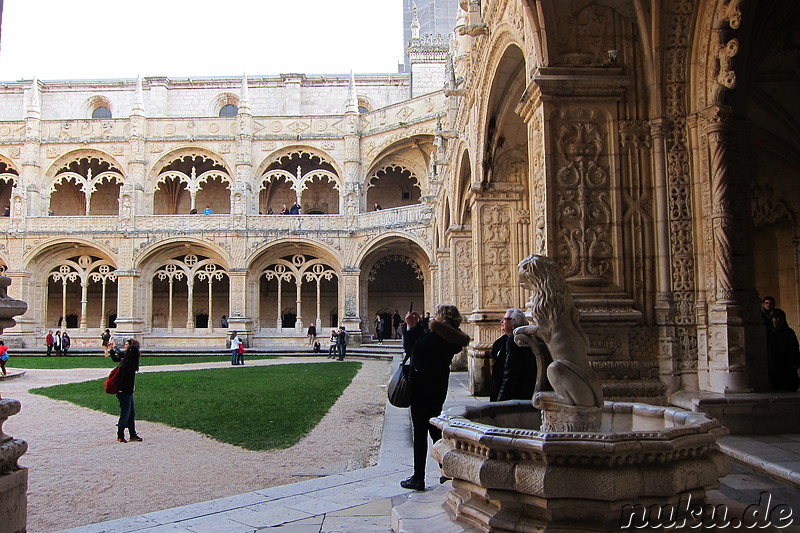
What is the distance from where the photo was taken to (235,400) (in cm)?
1156

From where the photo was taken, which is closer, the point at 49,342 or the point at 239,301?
the point at 49,342

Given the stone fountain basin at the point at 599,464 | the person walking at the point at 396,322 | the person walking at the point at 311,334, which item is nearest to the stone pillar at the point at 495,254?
the stone fountain basin at the point at 599,464

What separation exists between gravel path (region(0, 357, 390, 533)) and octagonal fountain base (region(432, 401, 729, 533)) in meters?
3.27

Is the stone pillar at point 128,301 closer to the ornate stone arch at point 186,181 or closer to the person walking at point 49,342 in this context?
the person walking at point 49,342

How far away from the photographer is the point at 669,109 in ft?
20.1

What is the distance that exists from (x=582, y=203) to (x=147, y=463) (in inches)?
216

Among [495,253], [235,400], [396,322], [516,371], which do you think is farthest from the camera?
[396,322]

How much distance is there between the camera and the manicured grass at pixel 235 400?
8.62 metres

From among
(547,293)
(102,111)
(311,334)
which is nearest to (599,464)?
(547,293)

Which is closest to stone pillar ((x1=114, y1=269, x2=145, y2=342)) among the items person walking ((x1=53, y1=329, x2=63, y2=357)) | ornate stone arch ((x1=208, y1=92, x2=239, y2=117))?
person walking ((x1=53, y1=329, x2=63, y2=357))

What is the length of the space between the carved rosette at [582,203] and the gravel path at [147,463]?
10.2 feet

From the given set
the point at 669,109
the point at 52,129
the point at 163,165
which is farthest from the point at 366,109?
the point at 669,109

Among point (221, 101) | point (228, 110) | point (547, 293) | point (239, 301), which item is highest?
point (221, 101)
